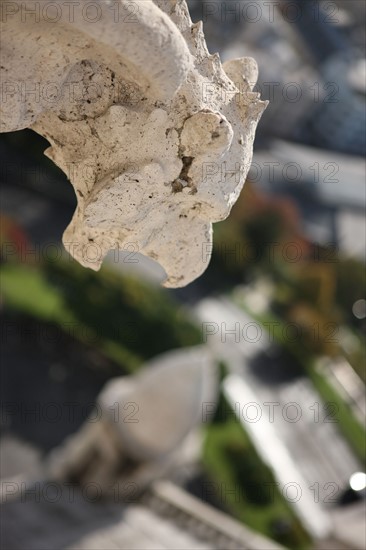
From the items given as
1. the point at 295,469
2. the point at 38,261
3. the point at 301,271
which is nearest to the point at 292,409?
the point at 295,469

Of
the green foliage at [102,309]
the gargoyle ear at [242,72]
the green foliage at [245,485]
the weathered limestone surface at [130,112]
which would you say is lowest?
the weathered limestone surface at [130,112]

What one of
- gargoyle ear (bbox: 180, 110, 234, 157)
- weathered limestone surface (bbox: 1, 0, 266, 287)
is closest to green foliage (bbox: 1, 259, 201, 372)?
weathered limestone surface (bbox: 1, 0, 266, 287)

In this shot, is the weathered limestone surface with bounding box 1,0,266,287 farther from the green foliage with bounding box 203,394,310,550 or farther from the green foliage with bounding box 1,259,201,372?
the green foliage with bounding box 1,259,201,372

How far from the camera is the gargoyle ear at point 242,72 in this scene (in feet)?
8.28

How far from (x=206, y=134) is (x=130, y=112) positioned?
0.26 m

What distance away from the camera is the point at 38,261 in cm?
1321

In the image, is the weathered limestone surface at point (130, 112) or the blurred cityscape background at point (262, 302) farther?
the blurred cityscape background at point (262, 302)

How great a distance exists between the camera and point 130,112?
7.16 ft

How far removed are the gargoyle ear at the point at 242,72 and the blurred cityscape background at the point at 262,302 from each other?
6073mm

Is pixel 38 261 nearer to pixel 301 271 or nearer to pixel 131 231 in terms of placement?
pixel 301 271

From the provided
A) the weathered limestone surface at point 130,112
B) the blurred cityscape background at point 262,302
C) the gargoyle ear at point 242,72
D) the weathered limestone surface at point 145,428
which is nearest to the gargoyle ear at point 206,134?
the weathered limestone surface at point 130,112

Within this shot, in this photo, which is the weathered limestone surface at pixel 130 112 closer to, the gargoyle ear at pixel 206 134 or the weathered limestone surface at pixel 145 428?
the gargoyle ear at pixel 206 134

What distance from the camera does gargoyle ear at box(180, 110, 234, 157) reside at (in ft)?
7.16

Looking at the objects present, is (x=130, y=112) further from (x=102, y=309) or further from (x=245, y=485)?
(x=245, y=485)
